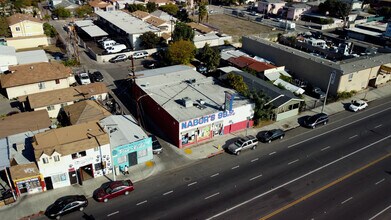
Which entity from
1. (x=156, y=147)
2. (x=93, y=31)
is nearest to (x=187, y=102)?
(x=156, y=147)

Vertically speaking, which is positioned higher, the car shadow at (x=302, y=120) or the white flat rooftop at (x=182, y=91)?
the white flat rooftop at (x=182, y=91)

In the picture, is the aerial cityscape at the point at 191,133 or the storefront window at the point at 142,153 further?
the storefront window at the point at 142,153

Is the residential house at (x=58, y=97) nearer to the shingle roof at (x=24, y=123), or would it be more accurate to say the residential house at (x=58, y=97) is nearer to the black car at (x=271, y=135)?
the shingle roof at (x=24, y=123)

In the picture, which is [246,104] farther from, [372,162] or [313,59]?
[313,59]

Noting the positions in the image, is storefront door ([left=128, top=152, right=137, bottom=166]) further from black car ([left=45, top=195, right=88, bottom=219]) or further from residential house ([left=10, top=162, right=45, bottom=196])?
residential house ([left=10, top=162, right=45, bottom=196])

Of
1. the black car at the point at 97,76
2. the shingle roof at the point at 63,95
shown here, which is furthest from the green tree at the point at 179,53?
the shingle roof at the point at 63,95

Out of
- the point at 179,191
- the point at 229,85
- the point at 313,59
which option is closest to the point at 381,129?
the point at 313,59

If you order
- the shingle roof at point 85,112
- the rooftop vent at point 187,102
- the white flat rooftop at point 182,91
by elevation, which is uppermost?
the rooftop vent at point 187,102

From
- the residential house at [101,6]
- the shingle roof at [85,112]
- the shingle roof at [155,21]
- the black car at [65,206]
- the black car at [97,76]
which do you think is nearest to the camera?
the black car at [65,206]

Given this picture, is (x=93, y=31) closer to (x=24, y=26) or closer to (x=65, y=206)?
(x=24, y=26)
